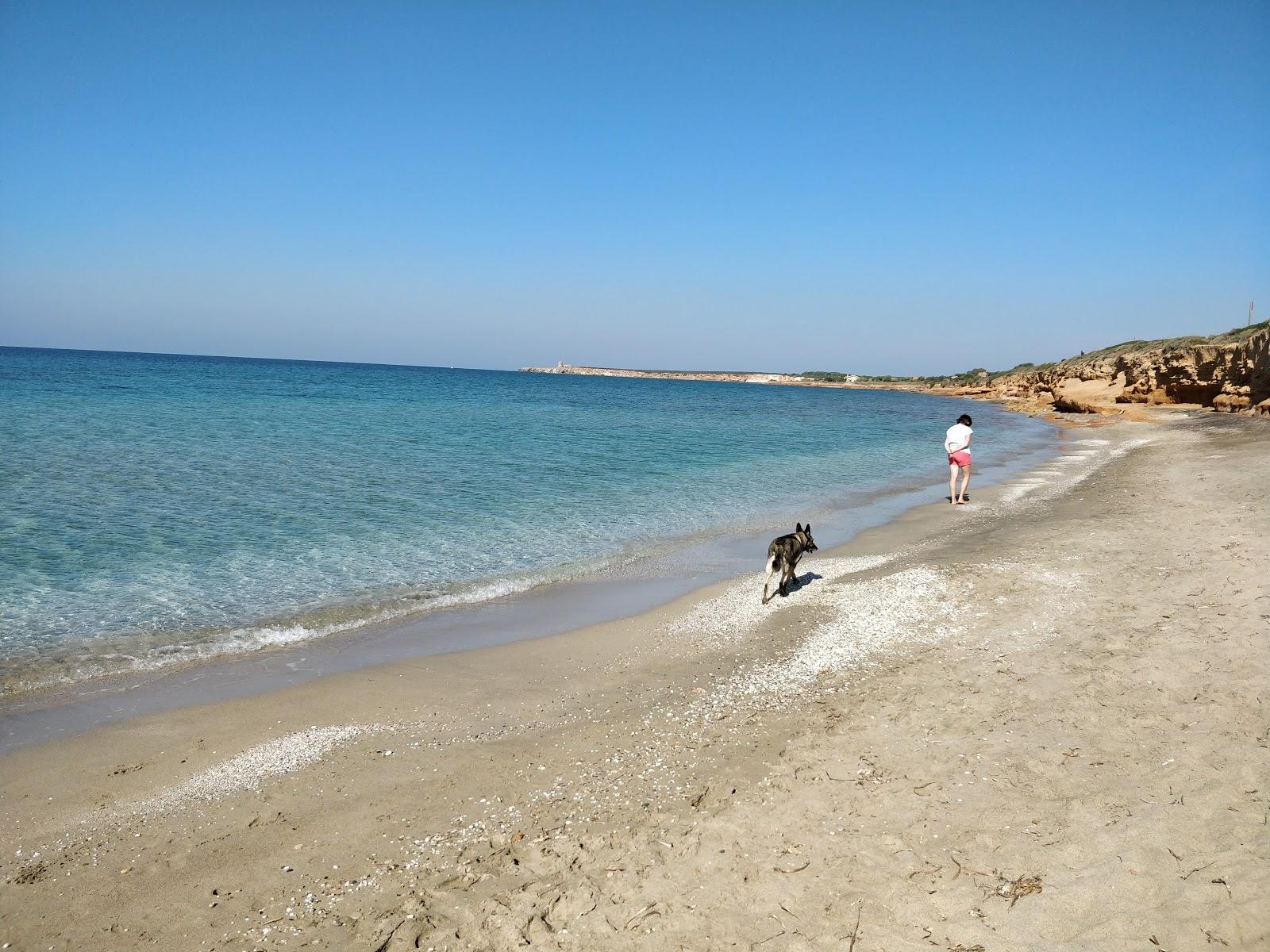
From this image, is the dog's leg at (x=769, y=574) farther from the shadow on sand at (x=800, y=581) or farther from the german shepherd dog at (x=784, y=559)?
the shadow on sand at (x=800, y=581)

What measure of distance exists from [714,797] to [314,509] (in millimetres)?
12019

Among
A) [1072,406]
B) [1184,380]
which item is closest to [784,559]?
[1184,380]

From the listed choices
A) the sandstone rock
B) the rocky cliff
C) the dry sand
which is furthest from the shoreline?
the sandstone rock

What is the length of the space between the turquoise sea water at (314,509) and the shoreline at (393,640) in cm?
31

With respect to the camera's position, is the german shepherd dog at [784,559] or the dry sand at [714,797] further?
the german shepherd dog at [784,559]

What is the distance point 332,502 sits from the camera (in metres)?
14.9

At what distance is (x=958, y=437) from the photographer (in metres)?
15.8

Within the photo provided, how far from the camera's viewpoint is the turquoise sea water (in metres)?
8.57

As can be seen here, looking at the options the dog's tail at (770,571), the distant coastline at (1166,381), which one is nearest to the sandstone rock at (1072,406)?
the distant coastline at (1166,381)

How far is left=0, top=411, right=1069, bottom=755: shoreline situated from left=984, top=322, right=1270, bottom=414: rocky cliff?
2981cm

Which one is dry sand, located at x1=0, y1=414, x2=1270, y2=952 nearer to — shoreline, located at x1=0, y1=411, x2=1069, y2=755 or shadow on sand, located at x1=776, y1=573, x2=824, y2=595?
shoreline, located at x1=0, y1=411, x2=1069, y2=755

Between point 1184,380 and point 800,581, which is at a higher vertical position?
point 1184,380

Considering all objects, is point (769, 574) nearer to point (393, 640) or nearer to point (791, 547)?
point (791, 547)

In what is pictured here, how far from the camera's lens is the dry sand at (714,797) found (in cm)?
349
